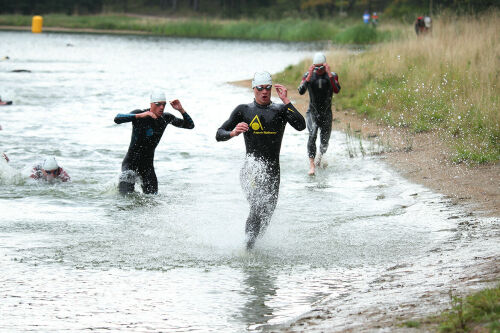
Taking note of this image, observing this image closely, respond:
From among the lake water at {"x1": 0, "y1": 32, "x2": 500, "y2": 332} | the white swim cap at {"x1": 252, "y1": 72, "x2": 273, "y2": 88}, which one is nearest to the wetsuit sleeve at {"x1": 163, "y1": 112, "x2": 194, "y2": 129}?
the lake water at {"x1": 0, "y1": 32, "x2": 500, "y2": 332}

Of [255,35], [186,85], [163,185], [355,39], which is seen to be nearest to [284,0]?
[255,35]

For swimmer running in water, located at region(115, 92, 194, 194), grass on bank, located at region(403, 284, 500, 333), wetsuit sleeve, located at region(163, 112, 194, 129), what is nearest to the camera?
grass on bank, located at region(403, 284, 500, 333)

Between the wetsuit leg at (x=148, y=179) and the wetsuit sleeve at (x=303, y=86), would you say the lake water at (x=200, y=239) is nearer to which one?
the wetsuit leg at (x=148, y=179)

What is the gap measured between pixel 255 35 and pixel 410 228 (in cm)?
5585

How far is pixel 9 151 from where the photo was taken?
15.5 meters

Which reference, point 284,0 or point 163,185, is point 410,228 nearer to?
point 163,185

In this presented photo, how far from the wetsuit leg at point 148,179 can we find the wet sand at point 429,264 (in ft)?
13.4

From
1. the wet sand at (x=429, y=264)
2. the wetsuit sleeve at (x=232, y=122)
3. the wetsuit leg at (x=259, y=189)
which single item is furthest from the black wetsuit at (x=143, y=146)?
the wet sand at (x=429, y=264)

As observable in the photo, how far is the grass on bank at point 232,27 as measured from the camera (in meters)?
46.5

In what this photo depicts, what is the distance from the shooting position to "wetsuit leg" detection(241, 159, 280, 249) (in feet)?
26.4

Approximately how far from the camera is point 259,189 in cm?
808

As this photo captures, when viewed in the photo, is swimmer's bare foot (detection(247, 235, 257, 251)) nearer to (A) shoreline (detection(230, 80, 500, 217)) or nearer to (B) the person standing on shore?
(A) shoreline (detection(230, 80, 500, 217))

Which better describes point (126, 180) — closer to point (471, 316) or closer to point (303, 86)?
point (303, 86)

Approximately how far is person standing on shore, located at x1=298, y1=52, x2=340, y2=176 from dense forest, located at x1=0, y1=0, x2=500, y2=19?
66.2 meters
